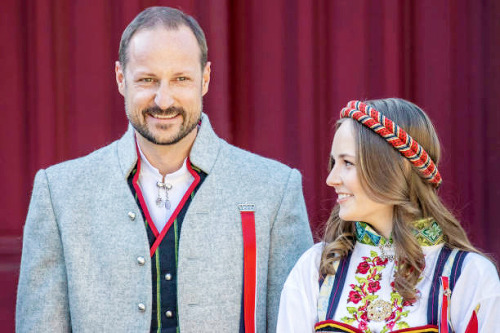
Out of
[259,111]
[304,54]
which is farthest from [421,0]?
[259,111]

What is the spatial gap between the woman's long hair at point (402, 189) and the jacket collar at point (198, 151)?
48cm

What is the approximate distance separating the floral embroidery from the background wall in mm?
953

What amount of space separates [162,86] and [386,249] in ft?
2.52

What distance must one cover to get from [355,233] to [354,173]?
21 centimetres

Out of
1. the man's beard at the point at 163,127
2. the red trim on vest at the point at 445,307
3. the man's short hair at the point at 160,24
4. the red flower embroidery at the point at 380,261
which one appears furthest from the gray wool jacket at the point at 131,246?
the red trim on vest at the point at 445,307

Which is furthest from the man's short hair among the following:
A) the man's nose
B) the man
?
the man's nose

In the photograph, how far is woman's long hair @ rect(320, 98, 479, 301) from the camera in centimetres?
251

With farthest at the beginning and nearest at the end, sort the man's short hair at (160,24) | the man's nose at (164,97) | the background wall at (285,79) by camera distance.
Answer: the background wall at (285,79), the man's short hair at (160,24), the man's nose at (164,97)

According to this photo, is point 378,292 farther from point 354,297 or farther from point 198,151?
point 198,151

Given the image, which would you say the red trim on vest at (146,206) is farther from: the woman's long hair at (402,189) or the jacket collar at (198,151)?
the woman's long hair at (402,189)

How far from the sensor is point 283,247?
9.36ft

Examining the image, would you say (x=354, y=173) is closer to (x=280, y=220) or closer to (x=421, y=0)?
(x=280, y=220)

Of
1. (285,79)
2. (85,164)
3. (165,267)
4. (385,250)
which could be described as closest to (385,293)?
(385,250)

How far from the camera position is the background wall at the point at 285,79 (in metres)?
3.46
